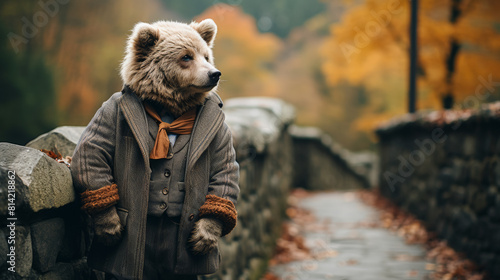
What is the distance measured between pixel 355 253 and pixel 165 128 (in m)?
3.96

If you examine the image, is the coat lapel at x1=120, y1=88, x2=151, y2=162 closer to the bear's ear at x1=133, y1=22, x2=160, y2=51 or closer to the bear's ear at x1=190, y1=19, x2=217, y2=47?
the bear's ear at x1=133, y1=22, x2=160, y2=51

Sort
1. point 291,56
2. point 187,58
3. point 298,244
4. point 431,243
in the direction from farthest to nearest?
point 291,56 → point 298,244 → point 431,243 → point 187,58

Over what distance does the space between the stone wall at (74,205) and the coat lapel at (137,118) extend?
0.32 meters

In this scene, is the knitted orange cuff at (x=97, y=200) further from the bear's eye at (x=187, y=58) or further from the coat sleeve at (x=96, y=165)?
the bear's eye at (x=187, y=58)

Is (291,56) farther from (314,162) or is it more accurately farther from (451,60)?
(451,60)

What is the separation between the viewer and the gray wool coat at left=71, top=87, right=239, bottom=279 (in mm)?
1967

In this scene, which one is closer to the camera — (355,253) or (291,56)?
(355,253)

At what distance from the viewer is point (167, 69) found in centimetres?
208

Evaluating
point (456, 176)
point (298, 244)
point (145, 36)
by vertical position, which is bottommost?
point (298, 244)

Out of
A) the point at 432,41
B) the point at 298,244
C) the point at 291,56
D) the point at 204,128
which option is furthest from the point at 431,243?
the point at 291,56

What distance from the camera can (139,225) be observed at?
200 centimetres

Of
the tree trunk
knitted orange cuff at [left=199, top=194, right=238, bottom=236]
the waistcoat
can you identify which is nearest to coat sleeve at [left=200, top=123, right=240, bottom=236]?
knitted orange cuff at [left=199, top=194, right=238, bottom=236]

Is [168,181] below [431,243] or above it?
above

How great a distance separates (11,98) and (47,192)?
38.7 ft
